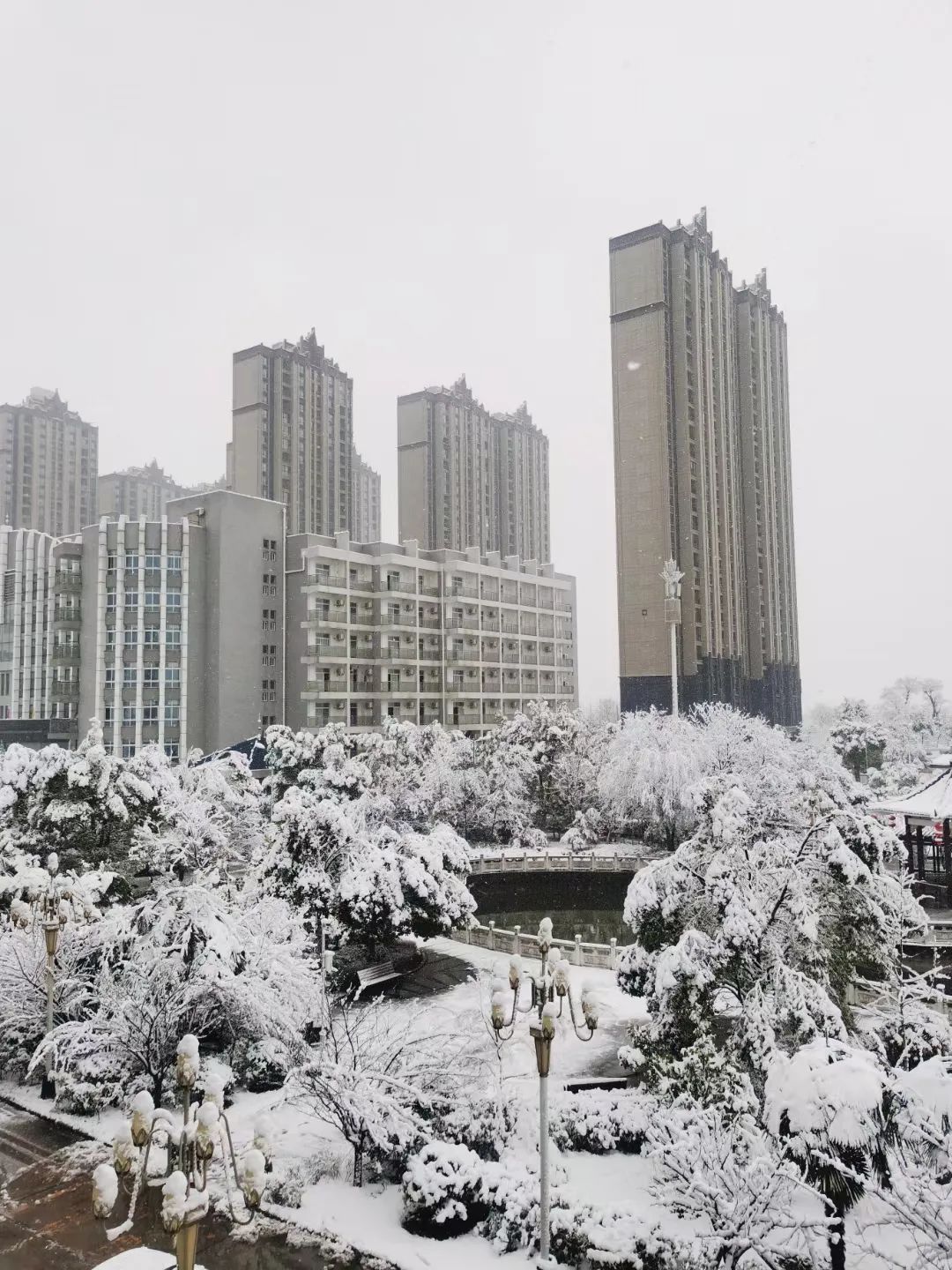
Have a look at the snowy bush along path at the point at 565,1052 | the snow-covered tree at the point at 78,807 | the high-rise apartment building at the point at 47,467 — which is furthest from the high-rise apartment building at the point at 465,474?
the snowy bush along path at the point at 565,1052

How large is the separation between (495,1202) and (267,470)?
80.9 metres

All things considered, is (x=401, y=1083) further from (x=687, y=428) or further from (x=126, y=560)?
(x=687, y=428)

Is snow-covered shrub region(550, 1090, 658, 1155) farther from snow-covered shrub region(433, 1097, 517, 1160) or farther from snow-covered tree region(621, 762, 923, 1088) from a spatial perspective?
snow-covered shrub region(433, 1097, 517, 1160)

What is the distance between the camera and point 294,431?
86.1m

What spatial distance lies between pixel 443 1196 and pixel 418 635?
5146 cm

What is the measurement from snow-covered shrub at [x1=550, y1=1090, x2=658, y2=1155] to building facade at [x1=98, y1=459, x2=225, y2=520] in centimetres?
11163

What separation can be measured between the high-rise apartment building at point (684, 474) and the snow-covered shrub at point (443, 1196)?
195 ft

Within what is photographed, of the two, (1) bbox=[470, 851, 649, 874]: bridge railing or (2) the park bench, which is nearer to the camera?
(2) the park bench

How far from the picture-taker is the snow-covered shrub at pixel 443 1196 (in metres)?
9.98

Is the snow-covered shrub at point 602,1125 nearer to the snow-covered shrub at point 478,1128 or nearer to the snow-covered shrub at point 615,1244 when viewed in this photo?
the snow-covered shrub at point 478,1128

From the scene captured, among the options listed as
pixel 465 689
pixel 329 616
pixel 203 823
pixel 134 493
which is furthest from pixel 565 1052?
pixel 134 493

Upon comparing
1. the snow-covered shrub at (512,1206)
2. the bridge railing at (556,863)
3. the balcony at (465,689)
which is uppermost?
the balcony at (465,689)

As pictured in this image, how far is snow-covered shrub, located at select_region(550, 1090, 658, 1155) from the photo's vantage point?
11570 millimetres

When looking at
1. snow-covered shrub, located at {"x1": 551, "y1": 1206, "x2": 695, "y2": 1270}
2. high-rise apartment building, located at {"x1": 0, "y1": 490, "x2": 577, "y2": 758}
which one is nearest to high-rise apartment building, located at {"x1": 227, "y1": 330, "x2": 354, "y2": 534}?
high-rise apartment building, located at {"x1": 0, "y1": 490, "x2": 577, "y2": 758}
